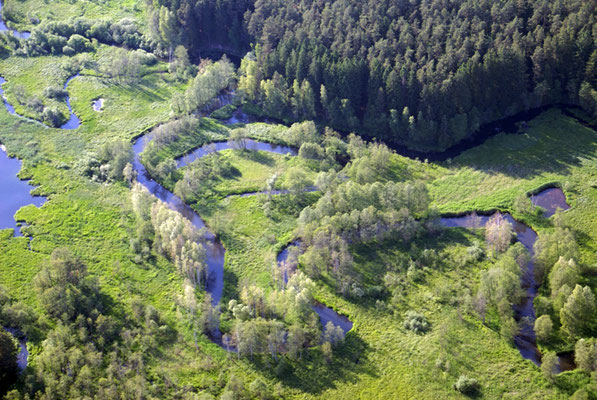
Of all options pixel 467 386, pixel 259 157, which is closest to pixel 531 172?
pixel 467 386

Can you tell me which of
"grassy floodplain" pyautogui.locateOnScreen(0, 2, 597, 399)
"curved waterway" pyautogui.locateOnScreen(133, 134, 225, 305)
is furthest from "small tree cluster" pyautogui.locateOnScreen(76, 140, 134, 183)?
"curved waterway" pyautogui.locateOnScreen(133, 134, 225, 305)

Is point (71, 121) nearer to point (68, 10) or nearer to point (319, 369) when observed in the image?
point (68, 10)

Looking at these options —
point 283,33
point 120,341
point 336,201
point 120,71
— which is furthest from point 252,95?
point 120,341

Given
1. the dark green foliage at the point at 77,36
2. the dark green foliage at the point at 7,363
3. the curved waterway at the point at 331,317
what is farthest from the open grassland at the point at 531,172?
the dark green foliage at the point at 77,36

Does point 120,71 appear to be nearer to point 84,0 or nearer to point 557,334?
point 84,0

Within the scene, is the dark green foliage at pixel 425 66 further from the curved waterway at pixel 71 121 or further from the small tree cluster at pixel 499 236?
the curved waterway at pixel 71 121

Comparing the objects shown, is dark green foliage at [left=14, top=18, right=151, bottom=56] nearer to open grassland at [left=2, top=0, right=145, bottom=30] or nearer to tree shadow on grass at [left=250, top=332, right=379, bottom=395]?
open grassland at [left=2, top=0, right=145, bottom=30]
